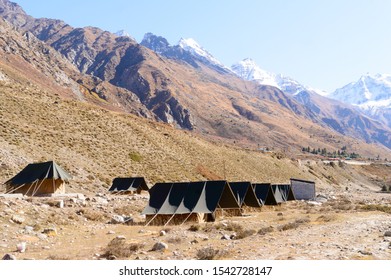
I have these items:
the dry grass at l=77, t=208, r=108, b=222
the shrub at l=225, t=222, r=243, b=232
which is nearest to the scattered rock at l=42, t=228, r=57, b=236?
the dry grass at l=77, t=208, r=108, b=222

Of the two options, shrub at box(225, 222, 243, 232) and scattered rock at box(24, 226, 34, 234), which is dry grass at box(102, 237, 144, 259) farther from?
shrub at box(225, 222, 243, 232)

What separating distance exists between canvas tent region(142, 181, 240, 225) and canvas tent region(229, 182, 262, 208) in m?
4.77

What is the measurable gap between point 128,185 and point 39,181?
478 inches

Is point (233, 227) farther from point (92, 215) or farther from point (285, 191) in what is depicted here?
point (285, 191)

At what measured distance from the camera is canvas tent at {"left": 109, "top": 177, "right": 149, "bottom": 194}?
143 ft

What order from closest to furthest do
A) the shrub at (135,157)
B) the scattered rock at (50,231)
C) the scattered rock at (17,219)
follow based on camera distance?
the scattered rock at (50,231)
the scattered rock at (17,219)
the shrub at (135,157)

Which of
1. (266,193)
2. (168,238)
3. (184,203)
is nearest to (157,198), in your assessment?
(184,203)

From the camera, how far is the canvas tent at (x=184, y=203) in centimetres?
2459

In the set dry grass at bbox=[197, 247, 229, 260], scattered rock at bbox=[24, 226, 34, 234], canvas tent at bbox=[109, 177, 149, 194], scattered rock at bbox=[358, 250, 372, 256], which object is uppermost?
scattered rock at bbox=[358, 250, 372, 256]

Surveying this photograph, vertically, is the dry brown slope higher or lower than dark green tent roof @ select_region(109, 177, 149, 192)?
higher

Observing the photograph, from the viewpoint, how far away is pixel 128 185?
4419cm

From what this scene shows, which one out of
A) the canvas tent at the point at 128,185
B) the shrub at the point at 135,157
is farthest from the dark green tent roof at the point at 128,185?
the shrub at the point at 135,157

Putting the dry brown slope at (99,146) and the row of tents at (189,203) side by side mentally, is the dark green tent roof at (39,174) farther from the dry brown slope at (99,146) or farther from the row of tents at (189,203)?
the row of tents at (189,203)

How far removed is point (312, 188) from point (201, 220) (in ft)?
117
